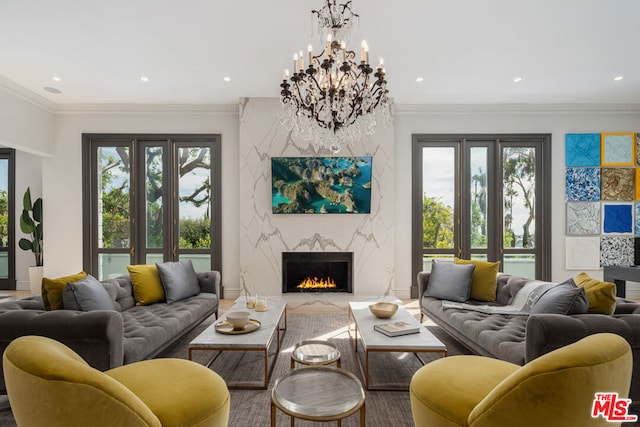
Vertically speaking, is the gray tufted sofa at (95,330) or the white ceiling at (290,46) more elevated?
the white ceiling at (290,46)

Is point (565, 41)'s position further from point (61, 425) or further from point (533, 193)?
point (61, 425)

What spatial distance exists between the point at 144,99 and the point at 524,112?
6.11 metres

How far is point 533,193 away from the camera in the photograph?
17.2ft

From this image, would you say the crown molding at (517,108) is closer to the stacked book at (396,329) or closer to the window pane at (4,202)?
the stacked book at (396,329)

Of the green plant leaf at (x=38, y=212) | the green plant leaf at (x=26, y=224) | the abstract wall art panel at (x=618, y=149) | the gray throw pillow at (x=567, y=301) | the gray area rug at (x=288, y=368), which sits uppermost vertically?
the abstract wall art panel at (x=618, y=149)

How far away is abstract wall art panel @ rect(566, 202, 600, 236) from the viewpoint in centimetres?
514

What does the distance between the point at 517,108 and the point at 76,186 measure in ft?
24.1

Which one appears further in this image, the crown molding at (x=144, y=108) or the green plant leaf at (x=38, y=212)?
the green plant leaf at (x=38, y=212)

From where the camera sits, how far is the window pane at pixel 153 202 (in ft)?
17.1

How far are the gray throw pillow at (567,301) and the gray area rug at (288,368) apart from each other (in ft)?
3.41

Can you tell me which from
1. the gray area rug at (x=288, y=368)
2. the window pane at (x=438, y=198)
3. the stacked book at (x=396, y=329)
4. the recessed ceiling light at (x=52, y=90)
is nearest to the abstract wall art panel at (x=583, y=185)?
the window pane at (x=438, y=198)

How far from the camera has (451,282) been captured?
354 centimetres

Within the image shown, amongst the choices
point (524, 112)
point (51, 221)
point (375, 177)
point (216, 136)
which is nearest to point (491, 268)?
point (375, 177)

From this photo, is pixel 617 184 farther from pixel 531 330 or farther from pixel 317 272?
pixel 317 272
